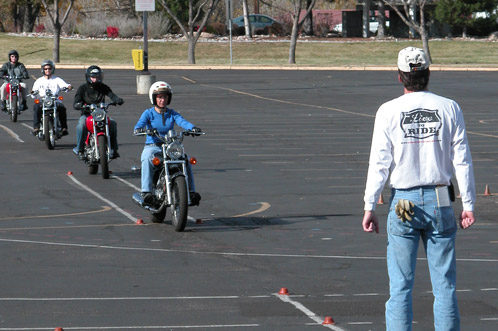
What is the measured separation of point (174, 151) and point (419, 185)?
647 cm

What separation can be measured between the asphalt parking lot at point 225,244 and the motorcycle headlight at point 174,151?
2.83 ft

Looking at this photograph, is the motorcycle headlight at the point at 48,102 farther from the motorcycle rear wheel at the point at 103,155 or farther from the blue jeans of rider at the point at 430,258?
the blue jeans of rider at the point at 430,258

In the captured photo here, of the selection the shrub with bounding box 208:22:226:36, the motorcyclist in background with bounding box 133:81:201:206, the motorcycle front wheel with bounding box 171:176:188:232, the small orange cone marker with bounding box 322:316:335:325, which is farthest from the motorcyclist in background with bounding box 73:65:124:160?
the shrub with bounding box 208:22:226:36

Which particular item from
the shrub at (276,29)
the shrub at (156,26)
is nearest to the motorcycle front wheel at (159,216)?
the shrub at (156,26)

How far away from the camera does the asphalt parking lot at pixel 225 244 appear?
8359mm

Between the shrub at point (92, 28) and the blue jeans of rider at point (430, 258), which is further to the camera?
the shrub at point (92, 28)

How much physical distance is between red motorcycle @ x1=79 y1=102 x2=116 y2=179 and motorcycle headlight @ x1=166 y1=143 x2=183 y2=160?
458 centimetres

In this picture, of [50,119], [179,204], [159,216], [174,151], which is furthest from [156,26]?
[179,204]

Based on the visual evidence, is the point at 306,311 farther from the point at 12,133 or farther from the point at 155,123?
the point at 12,133

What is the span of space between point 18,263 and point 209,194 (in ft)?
17.4

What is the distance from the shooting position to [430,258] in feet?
21.5

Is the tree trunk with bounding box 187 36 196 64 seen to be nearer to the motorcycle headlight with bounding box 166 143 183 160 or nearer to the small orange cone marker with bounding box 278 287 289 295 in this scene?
the motorcycle headlight with bounding box 166 143 183 160

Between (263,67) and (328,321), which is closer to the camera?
(328,321)

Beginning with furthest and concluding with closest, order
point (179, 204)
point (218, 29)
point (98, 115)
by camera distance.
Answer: point (218, 29)
point (98, 115)
point (179, 204)
